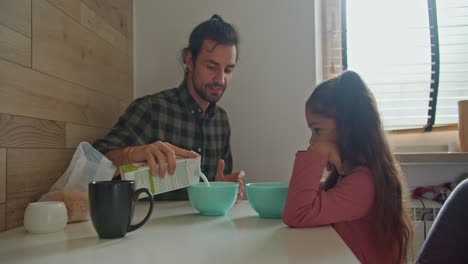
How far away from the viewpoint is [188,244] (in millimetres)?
643

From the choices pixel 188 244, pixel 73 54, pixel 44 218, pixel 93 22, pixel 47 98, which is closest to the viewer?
pixel 188 244

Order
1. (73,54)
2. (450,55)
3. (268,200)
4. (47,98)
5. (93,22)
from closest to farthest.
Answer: (268,200) → (47,98) → (73,54) → (93,22) → (450,55)

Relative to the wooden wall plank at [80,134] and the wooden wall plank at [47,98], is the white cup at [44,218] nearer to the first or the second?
the wooden wall plank at [47,98]

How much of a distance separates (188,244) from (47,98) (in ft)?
1.85

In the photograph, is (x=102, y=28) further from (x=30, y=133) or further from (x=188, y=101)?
(x=30, y=133)

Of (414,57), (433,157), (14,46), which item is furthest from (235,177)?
(414,57)

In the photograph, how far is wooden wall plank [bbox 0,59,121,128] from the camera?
829 millimetres

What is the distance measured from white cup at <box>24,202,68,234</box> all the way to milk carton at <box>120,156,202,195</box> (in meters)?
0.14

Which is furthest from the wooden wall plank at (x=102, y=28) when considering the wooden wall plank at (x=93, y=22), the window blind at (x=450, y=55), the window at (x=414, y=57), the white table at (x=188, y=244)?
the window blind at (x=450, y=55)

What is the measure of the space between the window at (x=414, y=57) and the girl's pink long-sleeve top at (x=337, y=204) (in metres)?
1.06

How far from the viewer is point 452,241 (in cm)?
82

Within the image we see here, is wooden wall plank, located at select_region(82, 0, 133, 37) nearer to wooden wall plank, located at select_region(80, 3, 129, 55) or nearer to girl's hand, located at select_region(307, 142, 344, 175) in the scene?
wooden wall plank, located at select_region(80, 3, 129, 55)

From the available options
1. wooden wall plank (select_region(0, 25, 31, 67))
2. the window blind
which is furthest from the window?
wooden wall plank (select_region(0, 25, 31, 67))

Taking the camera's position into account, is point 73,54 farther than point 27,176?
Yes
